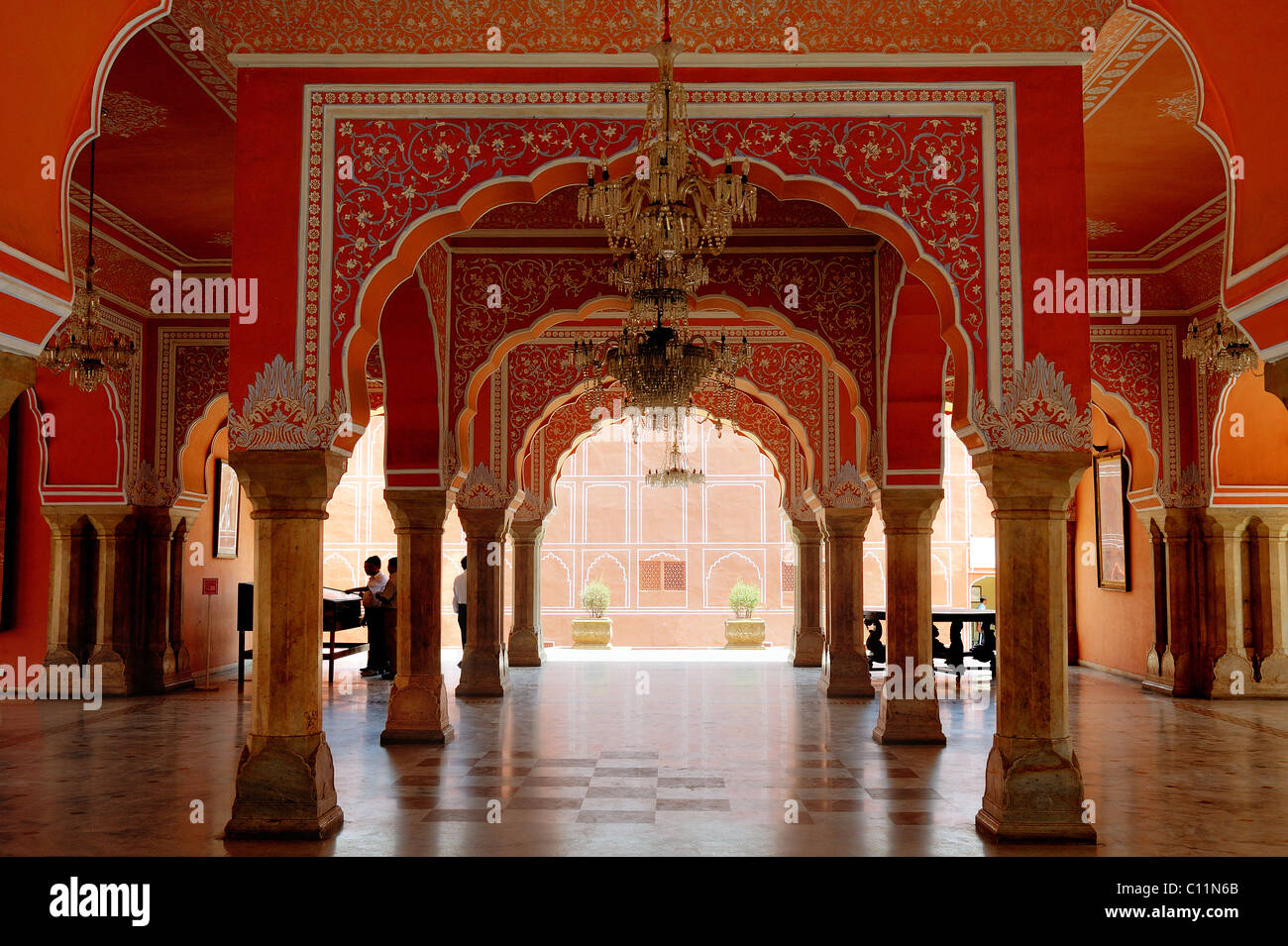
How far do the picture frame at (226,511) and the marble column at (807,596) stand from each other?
709 cm

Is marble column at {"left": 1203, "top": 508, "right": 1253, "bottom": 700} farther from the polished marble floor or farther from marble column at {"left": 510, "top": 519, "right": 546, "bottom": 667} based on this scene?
marble column at {"left": 510, "top": 519, "right": 546, "bottom": 667}

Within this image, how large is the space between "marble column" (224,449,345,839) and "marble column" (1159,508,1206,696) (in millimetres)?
8617

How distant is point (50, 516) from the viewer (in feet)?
33.9

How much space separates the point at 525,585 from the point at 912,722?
7.47 m

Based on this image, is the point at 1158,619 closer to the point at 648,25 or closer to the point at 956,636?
the point at 956,636

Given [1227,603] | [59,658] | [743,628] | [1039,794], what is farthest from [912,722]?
[743,628]

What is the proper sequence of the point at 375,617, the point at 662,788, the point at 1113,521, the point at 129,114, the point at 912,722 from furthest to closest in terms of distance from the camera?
the point at 1113,521 < the point at 375,617 < the point at 912,722 < the point at 129,114 < the point at 662,788

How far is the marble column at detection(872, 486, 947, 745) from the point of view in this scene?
25.6ft

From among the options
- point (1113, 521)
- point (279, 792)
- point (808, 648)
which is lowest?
point (808, 648)

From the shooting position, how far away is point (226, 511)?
44.6 feet

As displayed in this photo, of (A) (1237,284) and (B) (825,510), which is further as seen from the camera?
(B) (825,510)
